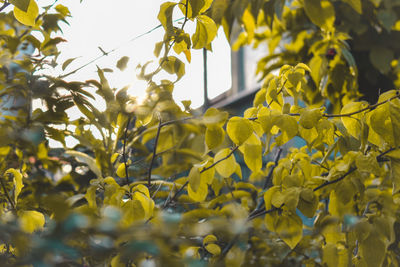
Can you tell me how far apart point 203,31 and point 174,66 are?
0.28ft

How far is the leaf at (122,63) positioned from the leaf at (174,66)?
7cm

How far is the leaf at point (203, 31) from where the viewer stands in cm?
76

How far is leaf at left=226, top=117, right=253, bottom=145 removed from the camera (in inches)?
26.5

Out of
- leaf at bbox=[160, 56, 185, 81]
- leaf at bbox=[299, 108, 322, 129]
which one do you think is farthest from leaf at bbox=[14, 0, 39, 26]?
leaf at bbox=[299, 108, 322, 129]

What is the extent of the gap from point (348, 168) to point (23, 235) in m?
0.68

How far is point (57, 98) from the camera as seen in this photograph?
764mm

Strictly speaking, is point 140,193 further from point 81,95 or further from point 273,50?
point 273,50

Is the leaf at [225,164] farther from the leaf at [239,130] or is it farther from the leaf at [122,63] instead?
the leaf at [122,63]

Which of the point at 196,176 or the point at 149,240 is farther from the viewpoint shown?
the point at 196,176

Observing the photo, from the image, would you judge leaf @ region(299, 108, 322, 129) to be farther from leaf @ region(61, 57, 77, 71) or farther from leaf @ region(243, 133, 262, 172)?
leaf @ region(61, 57, 77, 71)

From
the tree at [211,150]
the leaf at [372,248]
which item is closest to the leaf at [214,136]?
the tree at [211,150]

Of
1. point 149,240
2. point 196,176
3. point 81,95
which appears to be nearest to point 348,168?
point 196,176

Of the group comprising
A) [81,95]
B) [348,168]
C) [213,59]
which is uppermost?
[81,95]

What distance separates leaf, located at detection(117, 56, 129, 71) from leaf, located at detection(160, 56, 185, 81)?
7cm
